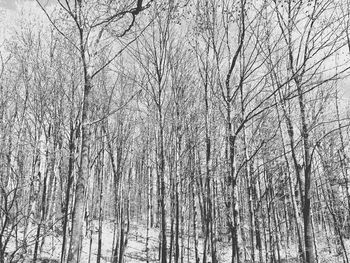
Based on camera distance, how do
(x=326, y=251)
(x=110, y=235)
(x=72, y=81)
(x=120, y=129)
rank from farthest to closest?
(x=110, y=235), (x=326, y=251), (x=120, y=129), (x=72, y=81)

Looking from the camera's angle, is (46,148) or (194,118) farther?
(194,118)

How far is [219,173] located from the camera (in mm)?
11820

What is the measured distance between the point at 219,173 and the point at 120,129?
529 centimetres

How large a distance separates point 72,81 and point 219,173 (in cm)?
706

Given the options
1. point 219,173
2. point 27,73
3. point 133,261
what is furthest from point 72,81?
point 133,261

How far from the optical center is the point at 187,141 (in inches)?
563

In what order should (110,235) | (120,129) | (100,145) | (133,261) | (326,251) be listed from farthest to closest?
(110,235) < (326,251) < (133,261) < (100,145) < (120,129)

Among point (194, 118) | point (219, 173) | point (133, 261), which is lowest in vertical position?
point (133, 261)

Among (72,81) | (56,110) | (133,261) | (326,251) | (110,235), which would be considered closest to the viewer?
(72,81)

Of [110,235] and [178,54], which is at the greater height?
[178,54]

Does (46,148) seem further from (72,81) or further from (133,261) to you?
(133,261)

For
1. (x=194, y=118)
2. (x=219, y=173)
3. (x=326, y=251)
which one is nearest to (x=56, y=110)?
(x=194, y=118)

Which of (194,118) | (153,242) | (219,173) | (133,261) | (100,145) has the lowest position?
(133,261)

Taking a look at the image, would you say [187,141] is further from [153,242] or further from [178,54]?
[153,242]
